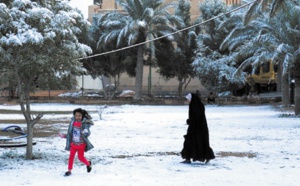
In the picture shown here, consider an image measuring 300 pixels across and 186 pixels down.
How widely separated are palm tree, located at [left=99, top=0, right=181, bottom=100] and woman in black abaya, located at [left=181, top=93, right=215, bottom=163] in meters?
25.5

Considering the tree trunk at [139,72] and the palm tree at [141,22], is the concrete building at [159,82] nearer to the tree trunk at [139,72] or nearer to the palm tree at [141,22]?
the tree trunk at [139,72]

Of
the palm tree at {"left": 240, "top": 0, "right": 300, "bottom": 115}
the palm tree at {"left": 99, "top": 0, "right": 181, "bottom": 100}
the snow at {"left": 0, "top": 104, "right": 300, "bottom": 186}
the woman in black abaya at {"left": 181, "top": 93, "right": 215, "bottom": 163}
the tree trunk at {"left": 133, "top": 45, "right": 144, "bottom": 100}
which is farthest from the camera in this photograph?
the tree trunk at {"left": 133, "top": 45, "right": 144, "bottom": 100}

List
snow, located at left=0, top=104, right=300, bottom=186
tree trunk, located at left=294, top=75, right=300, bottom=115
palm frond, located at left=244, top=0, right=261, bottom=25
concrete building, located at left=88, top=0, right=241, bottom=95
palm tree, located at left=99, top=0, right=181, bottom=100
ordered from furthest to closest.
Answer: concrete building, located at left=88, top=0, right=241, bottom=95, palm tree, located at left=99, top=0, right=181, bottom=100, tree trunk, located at left=294, top=75, right=300, bottom=115, palm frond, located at left=244, top=0, right=261, bottom=25, snow, located at left=0, top=104, right=300, bottom=186

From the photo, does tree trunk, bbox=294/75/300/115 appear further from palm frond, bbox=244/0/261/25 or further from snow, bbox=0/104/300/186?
snow, bbox=0/104/300/186

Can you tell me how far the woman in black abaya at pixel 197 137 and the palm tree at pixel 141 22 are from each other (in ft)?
83.7

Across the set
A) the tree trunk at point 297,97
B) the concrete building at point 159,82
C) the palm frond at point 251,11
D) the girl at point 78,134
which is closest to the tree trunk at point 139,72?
the concrete building at point 159,82

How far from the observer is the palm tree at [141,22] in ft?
118

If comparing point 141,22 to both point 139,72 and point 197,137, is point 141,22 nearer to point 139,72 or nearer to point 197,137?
point 139,72

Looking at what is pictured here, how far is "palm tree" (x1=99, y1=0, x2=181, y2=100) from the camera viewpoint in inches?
1417

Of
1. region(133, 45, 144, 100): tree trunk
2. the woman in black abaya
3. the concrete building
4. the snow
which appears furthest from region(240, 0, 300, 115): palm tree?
the concrete building

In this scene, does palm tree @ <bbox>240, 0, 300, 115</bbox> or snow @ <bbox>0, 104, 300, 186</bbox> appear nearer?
snow @ <bbox>0, 104, 300, 186</bbox>

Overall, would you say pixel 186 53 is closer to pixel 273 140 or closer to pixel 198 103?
pixel 273 140

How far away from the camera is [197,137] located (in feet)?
34.0

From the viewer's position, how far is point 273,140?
14758 mm
